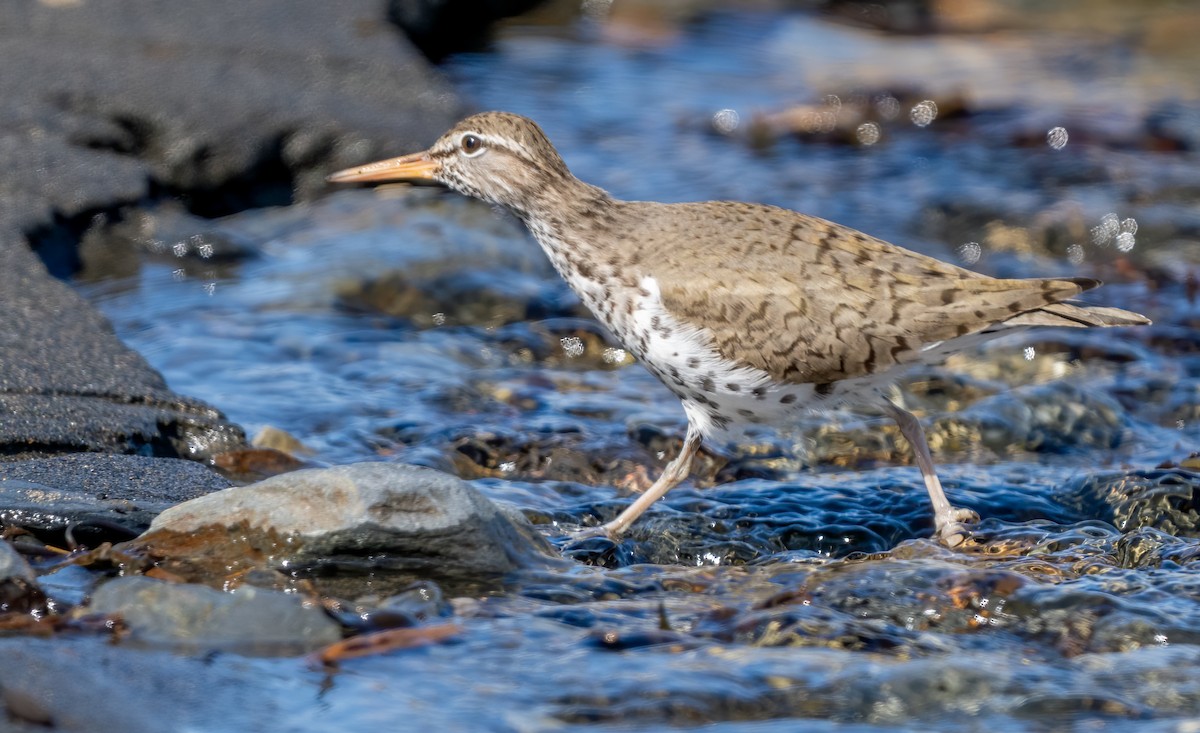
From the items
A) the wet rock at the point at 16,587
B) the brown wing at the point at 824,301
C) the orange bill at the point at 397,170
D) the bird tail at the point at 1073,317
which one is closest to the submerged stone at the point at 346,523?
the wet rock at the point at 16,587

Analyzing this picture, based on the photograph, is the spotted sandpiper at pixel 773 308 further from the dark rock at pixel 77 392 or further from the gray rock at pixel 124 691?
the gray rock at pixel 124 691

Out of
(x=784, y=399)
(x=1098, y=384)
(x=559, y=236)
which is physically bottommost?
(x=1098, y=384)

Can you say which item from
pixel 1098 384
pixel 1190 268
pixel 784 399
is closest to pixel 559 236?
pixel 784 399

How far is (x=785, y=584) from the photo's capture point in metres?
5.63

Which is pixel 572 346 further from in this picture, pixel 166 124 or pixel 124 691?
pixel 124 691

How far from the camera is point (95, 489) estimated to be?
5797 millimetres

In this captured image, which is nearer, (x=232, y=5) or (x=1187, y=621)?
(x=1187, y=621)

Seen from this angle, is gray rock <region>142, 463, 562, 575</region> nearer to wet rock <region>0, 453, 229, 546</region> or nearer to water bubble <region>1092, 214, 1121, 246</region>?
wet rock <region>0, 453, 229, 546</region>

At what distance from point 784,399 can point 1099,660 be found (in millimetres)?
2013

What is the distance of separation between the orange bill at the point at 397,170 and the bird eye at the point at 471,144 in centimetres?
25

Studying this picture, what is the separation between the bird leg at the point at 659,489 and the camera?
21.1 ft

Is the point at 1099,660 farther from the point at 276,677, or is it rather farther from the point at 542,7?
the point at 542,7

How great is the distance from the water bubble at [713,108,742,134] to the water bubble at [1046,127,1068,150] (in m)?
2.98

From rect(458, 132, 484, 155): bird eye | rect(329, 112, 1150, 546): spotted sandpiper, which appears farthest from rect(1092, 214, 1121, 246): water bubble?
rect(458, 132, 484, 155): bird eye
